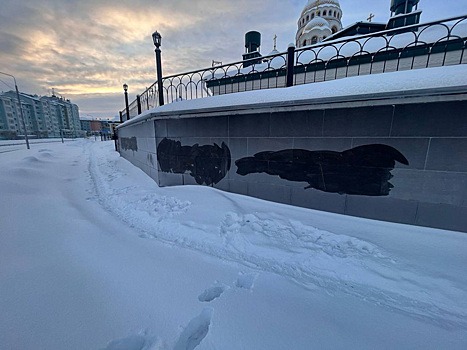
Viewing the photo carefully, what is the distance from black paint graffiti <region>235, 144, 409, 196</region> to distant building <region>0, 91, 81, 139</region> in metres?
58.6

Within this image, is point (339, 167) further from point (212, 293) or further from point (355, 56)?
point (355, 56)

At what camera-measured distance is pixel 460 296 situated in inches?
66.1

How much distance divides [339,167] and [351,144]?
40 cm

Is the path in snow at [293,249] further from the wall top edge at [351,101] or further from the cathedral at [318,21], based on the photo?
the cathedral at [318,21]

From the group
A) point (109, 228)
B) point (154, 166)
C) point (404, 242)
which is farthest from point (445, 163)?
point (154, 166)

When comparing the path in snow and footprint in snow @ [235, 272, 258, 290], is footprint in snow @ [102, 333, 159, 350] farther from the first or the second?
footprint in snow @ [235, 272, 258, 290]

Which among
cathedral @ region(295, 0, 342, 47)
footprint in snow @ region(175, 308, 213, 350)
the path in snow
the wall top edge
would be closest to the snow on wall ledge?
the wall top edge

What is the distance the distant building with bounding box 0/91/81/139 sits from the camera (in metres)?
51.3

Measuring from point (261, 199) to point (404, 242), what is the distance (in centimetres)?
215

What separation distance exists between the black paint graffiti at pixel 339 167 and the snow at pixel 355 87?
82 centimetres

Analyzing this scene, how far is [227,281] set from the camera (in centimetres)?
190

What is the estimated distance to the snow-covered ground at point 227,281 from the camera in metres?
1.39

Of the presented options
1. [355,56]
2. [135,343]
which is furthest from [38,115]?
[135,343]

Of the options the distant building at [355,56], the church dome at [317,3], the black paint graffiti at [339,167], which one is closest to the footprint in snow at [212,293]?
the black paint graffiti at [339,167]
